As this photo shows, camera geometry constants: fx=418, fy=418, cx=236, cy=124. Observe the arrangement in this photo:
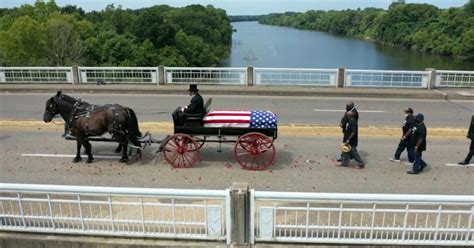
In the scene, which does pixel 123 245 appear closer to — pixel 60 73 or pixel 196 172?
pixel 196 172

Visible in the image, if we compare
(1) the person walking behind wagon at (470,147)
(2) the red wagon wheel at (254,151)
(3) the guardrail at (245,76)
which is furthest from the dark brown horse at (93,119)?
(3) the guardrail at (245,76)

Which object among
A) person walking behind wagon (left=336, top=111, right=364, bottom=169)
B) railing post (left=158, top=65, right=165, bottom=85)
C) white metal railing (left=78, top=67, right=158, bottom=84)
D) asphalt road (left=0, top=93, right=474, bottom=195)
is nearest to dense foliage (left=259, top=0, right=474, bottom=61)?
railing post (left=158, top=65, right=165, bottom=85)

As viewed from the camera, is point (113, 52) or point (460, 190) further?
point (113, 52)

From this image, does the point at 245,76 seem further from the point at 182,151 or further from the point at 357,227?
the point at 357,227

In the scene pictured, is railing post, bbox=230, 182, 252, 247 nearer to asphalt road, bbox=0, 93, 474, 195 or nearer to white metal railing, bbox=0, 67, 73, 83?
asphalt road, bbox=0, 93, 474, 195

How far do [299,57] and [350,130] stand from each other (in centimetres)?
9287

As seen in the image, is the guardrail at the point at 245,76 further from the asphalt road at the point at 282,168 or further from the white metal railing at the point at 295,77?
the asphalt road at the point at 282,168

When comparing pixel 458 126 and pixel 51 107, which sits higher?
pixel 51 107

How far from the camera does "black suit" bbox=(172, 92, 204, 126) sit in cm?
954

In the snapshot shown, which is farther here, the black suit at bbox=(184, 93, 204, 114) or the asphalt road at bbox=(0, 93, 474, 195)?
the black suit at bbox=(184, 93, 204, 114)

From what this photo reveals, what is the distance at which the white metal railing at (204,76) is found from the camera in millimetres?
20531

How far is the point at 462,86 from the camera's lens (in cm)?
2006

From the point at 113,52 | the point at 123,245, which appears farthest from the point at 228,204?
the point at 113,52

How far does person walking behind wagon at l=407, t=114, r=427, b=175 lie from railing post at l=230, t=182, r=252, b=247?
17.0 feet
